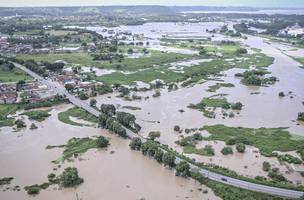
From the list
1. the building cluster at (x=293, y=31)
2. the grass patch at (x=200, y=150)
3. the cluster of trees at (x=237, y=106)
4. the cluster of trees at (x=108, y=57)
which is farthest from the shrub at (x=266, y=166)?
the building cluster at (x=293, y=31)

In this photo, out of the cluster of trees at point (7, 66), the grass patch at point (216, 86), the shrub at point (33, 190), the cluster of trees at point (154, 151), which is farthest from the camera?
the cluster of trees at point (7, 66)

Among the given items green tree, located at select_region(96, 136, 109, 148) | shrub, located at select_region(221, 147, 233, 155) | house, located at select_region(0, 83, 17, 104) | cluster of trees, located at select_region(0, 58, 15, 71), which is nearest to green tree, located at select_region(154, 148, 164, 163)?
shrub, located at select_region(221, 147, 233, 155)

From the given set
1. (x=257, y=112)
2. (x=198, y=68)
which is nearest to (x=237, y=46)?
(x=198, y=68)

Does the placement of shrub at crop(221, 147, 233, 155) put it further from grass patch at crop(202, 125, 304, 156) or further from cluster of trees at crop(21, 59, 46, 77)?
cluster of trees at crop(21, 59, 46, 77)

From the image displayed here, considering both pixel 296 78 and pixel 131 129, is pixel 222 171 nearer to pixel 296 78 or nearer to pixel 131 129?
pixel 131 129

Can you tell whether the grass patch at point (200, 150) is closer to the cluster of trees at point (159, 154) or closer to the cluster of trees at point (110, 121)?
the cluster of trees at point (159, 154)
